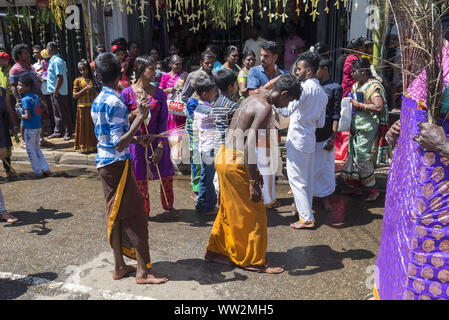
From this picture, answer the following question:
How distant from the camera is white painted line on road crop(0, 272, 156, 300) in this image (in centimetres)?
336

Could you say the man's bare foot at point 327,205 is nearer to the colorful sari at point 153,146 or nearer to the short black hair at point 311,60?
the short black hair at point 311,60

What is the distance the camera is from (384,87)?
5.46 meters

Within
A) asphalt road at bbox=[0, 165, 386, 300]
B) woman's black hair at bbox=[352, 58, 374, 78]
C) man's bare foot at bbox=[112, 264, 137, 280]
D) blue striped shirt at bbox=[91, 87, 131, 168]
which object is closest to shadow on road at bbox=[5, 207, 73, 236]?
asphalt road at bbox=[0, 165, 386, 300]

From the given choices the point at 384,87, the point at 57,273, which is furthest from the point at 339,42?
the point at 57,273

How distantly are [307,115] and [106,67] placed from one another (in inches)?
85.2

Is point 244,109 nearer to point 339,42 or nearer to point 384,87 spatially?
point 384,87

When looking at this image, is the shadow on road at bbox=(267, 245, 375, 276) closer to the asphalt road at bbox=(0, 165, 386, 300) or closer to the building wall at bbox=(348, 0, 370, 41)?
the asphalt road at bbox=(0, 165, 386, 300)

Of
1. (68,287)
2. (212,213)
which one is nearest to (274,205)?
(212,213)

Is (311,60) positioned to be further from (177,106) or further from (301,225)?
(177,106)

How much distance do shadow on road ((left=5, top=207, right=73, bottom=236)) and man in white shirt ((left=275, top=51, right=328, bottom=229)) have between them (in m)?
2.79

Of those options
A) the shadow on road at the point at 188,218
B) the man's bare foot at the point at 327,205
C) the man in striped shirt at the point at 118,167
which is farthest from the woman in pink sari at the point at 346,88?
the man in striped shirt at the point at 118,167

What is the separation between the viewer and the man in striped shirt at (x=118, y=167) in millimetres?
3260

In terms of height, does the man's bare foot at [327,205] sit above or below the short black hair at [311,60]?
below

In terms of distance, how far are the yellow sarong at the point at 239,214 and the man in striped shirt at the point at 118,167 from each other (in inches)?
27.9
